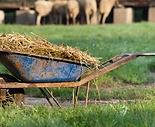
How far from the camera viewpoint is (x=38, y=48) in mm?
7809

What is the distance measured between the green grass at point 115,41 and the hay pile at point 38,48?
4366mm

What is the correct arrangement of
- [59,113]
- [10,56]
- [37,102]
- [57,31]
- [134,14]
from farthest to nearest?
[134,14] < [57,31] < [37,102] < [10,56] < [59,113]

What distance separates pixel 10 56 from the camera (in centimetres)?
750

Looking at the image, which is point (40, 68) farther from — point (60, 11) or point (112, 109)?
point (60, 11)

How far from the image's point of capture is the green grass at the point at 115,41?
12.8 meters

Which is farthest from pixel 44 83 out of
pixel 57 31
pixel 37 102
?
pixel 57 31

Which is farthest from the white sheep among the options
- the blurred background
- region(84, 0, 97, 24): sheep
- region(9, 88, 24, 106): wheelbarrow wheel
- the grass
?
region(9, 88, 24, 106): wheelbarrow wheel

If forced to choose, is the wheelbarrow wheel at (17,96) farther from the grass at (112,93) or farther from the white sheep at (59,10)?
the white sheep at (59,10)

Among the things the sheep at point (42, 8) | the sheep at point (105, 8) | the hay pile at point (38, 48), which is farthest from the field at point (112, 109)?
the sheep at point (105, 8)

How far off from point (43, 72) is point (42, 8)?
2702cm

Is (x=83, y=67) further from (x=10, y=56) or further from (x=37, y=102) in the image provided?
(x=37, y=102)

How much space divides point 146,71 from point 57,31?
1350 cm


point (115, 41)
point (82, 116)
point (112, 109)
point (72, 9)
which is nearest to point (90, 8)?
point (72, 9)

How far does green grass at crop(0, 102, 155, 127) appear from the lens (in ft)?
20.1
